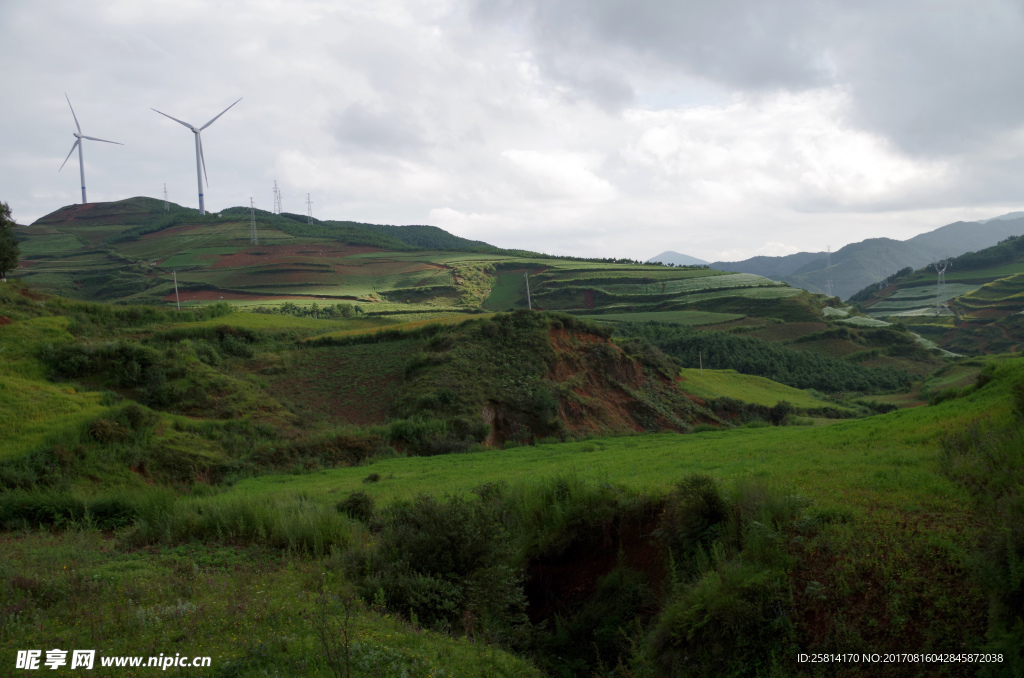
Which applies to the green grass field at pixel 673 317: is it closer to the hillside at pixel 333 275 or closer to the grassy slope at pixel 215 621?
the hillside at pixel 333 275

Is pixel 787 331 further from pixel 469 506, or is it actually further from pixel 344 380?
pixel 469 506

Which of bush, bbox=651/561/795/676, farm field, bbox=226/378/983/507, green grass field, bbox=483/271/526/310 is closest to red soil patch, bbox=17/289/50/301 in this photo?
farm field, bbox=226/378/983/507

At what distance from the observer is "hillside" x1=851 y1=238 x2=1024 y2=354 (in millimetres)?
90250

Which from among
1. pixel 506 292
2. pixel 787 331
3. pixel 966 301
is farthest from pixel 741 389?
pixel 966 301

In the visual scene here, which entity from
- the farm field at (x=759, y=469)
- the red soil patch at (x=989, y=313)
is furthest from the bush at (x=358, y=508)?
the red soil patch at (x=989, y=313)

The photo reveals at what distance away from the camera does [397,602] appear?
9195 mm

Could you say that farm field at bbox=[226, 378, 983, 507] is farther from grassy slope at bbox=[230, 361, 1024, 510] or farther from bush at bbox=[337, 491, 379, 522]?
bush at bbox=[337, 491, 379, 522]

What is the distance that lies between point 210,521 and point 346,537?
9.90ft

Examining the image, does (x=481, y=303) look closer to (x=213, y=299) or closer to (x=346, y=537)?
(x=213, y=299)

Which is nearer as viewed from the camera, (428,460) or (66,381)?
(428,460)

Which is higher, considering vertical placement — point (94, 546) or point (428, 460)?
point (94, 546)

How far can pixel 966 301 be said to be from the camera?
106 m

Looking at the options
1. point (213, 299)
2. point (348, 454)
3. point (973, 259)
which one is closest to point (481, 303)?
point (213, 299)

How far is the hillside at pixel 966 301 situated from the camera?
3553 inches
